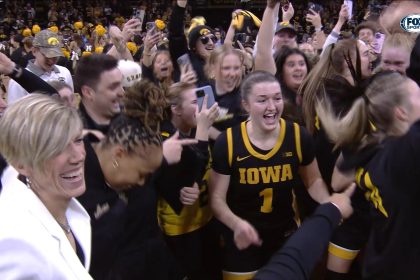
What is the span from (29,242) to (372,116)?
1.53 m

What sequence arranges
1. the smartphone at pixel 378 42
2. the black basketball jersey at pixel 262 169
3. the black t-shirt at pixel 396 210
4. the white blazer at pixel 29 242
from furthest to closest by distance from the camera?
1. the smartphone at pixel 378 42
2. the black basketball jersey at pixel 262 169
3. the black t-shirt at pixel 396 210
4. the white blazer at pixel 29 242

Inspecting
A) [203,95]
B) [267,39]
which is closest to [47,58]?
[203,95]

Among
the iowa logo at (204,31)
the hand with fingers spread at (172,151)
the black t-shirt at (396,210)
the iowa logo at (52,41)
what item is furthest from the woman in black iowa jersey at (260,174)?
the iowa logo at (52,41)

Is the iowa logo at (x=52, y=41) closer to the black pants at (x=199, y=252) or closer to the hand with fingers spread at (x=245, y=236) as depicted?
the black pants at (x=199, y=252)

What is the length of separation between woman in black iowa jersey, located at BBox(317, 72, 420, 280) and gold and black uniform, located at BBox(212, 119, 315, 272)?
478 millimetres

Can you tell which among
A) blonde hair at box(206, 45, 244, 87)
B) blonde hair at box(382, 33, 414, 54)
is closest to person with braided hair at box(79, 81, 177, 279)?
blonde hair at box(206, 45, 244, 87)

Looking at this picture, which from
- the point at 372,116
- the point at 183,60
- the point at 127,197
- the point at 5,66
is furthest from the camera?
the point at 183,60

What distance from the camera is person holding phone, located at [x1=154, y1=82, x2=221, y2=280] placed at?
2469 millimetres

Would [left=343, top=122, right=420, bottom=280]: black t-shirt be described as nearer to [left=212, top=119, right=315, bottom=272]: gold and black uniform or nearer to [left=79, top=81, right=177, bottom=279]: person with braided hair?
[left=212, top=119, right=315, bottom=272]: gold and black uniform

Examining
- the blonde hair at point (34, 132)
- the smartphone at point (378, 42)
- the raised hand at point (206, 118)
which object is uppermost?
the blonde hair at point (34, 132)

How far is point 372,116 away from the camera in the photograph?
2.08 meters

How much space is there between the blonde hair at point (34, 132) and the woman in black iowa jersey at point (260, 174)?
1293mm

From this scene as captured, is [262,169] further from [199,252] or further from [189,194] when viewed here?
[199,252]

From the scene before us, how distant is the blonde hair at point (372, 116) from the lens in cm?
188
